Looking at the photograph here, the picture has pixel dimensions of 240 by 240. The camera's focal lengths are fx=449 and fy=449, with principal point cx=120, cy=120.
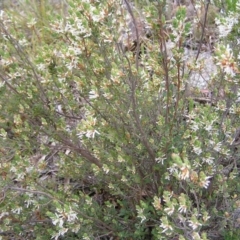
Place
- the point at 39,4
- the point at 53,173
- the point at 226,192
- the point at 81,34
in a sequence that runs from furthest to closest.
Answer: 1. the point at 39,4
2. the point at 53,173
3. the point at 226,192
4. the point at 81,34

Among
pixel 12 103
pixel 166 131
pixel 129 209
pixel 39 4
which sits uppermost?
pixel 39 4

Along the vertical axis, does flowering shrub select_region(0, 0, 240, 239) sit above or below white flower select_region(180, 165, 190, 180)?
above

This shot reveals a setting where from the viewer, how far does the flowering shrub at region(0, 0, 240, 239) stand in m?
2.12

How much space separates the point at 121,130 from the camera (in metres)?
2.49

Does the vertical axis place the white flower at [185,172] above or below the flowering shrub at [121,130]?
below

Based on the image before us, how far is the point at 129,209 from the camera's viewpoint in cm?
282

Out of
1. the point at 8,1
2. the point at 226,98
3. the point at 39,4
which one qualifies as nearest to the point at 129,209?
the point at 226,98

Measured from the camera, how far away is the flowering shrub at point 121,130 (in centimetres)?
212

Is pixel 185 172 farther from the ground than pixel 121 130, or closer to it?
closer to it

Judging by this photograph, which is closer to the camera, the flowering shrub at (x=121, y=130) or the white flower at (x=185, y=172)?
the white flower at (x=185, y=172)

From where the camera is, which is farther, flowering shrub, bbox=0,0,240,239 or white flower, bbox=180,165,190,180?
flowering shrub, bbox=0,0,240,239

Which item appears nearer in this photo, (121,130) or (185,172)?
(185,172)

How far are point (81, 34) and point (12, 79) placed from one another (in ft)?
2.48

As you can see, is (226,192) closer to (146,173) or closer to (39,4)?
(146,173)
